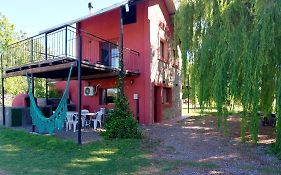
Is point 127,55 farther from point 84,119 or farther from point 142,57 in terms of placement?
point 84,119

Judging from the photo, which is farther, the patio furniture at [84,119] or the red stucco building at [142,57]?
the red stucco building at [142,57]

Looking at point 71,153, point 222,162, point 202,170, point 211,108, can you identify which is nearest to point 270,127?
point 211,108

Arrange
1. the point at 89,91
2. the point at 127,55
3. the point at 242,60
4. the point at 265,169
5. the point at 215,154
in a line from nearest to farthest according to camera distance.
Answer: the point at 265,169 → the point at 242,60 → the point at 215,154 → the point at 127,55 → the point at 89,91

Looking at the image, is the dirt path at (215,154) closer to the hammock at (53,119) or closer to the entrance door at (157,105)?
Answer: the hammock at (53,119)

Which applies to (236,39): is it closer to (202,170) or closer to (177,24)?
(202,170)

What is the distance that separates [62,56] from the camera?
10.0m

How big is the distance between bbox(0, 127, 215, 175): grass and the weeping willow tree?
1935mm

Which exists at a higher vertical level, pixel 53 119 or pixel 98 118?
pixel 53 119

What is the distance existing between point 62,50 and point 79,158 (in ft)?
20.1

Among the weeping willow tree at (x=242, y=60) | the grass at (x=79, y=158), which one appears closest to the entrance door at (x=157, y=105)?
the grass at (x=79, y=158)

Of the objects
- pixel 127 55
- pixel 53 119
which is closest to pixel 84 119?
pixel 53 119

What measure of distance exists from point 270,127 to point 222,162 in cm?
743

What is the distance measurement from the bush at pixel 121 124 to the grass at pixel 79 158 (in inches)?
19.5

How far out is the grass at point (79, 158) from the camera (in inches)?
229
